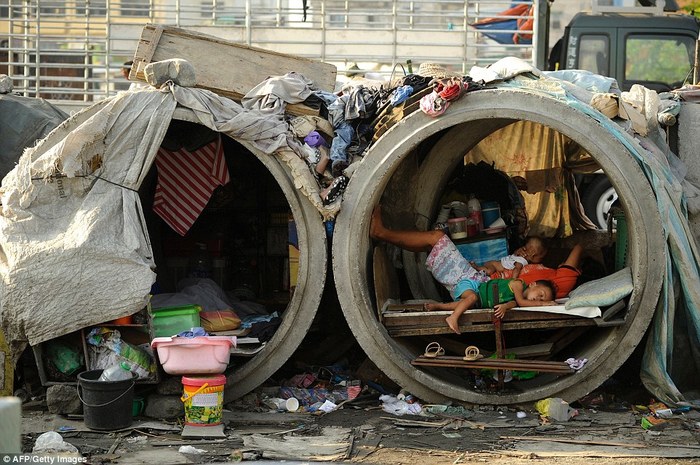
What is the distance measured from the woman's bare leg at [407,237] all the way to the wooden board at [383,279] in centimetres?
13

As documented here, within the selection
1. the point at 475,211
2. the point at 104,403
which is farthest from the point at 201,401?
the point at 475,211

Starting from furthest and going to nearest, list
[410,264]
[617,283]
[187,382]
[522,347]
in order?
[410,264] → [522,347] → [617,283] → [187,382]

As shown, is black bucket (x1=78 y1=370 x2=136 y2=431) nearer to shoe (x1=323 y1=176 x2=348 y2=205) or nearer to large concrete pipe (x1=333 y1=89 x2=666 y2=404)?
large concrete pipe (x1=333 y1=89 x2=666 y2=404)

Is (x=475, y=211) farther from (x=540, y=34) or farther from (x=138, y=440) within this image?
(x=540, y=34)

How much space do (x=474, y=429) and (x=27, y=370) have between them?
3.65 meters

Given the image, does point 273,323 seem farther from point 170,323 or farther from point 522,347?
point 522,347

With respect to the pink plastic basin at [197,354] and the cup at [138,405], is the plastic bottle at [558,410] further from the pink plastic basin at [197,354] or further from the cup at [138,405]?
the cup at [138,405]

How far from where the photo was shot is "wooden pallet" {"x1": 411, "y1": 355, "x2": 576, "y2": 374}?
7.62 meters

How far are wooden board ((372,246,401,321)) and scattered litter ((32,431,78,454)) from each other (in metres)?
2.66

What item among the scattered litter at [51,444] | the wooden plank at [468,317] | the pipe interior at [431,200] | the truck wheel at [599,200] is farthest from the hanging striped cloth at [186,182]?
the truck wheel at [599,200]

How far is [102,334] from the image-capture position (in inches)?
297

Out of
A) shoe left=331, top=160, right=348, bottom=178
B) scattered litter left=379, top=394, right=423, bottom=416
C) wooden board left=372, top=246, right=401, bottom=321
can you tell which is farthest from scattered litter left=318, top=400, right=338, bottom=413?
shoe left=331, top=160, right=348, bottom=178

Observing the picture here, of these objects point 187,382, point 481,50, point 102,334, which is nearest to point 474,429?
point 187,382

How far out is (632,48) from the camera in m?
12.8
